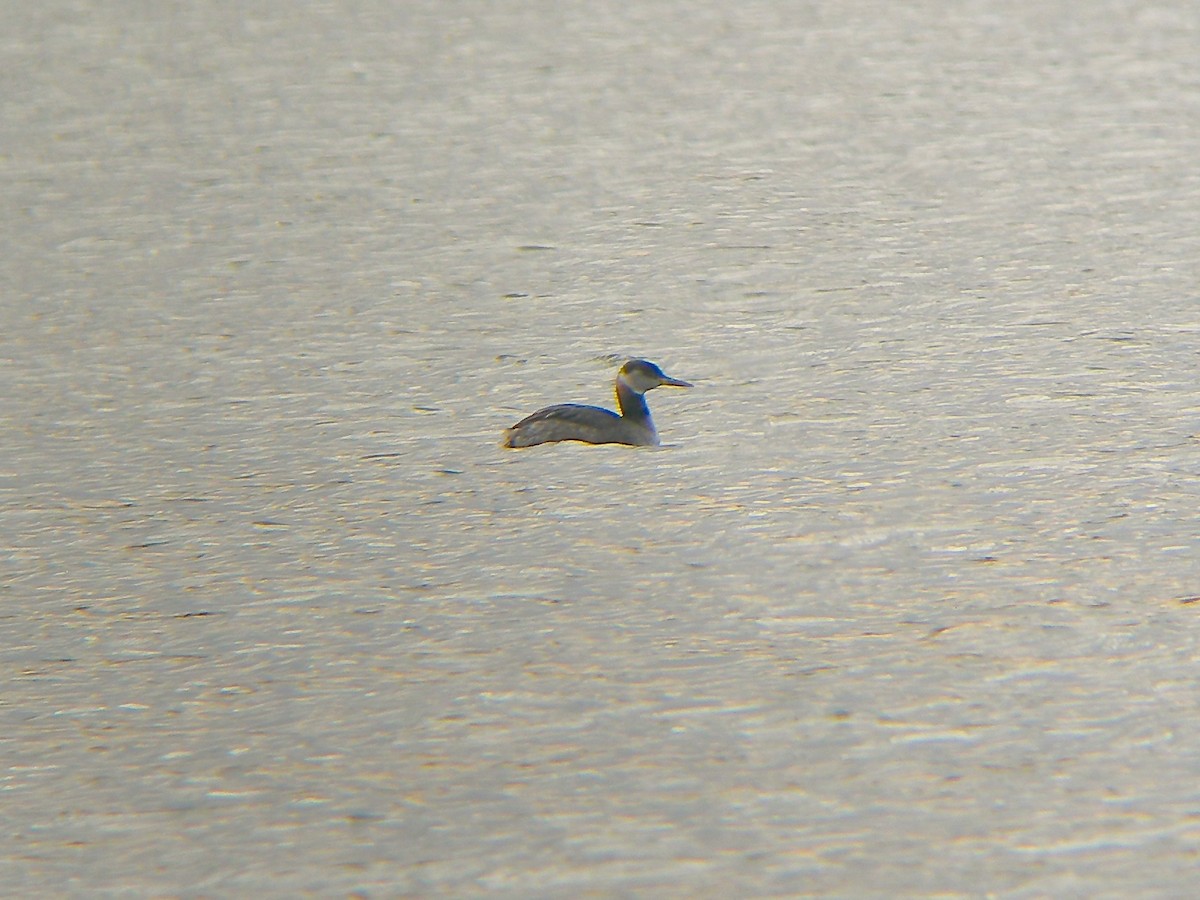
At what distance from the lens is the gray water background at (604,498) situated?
4.11 m

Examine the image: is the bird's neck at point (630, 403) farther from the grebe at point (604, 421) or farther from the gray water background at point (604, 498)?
the gray water background at point (604, 498)

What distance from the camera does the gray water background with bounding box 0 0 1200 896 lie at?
411 centimetres

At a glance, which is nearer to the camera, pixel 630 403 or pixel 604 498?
pixel 604 498

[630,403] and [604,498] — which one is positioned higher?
[630,403]

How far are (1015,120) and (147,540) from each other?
271 inches

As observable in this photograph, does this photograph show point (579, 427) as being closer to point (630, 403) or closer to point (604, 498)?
point (630, 403)

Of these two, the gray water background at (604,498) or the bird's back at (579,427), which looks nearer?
the gray water background at (604,498)

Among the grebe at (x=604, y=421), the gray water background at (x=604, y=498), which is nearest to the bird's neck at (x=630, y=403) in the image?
the grebe at (x=604, y=421)

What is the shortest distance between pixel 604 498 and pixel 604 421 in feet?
Answer: 1.43

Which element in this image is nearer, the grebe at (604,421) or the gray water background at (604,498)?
the gray water background at (604,498)

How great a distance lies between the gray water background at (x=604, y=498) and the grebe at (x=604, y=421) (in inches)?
2.3

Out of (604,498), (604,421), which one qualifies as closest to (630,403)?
(604,421)

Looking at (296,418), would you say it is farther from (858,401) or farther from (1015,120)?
(1015,120)

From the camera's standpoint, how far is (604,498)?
612 cm
